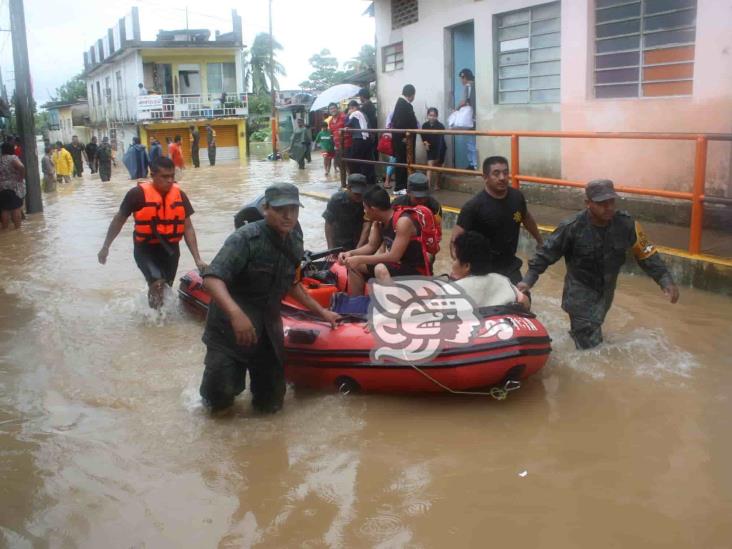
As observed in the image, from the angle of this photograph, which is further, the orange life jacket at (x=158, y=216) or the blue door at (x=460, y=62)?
the blue door at (x=460, y=62)

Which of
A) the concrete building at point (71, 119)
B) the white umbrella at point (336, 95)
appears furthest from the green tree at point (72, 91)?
the white umbrella at point (336, 95)

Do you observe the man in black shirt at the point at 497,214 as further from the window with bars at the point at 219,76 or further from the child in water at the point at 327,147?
the window with bars at the point at 219,76

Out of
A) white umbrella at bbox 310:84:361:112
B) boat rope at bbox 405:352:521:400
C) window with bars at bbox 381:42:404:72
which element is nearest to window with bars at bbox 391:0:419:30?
window with bars at bbox 381:42:404:72

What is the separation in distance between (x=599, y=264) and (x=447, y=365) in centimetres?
148

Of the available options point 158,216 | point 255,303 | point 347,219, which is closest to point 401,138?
point 347,219

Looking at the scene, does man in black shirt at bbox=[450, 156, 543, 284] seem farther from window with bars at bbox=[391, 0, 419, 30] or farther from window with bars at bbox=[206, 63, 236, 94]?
window with bars at bbox=[206, 63, 236, 94]

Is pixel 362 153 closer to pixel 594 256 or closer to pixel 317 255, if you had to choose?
pixel 317 255

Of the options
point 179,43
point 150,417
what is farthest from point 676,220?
point 179,43

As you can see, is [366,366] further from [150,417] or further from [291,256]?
[150,417]

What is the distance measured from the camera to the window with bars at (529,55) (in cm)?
1116

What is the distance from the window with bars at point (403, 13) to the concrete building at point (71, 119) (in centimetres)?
4835

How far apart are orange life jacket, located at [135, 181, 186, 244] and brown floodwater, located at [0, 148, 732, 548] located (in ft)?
2.97

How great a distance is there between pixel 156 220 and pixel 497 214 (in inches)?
118

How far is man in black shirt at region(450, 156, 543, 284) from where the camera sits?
19.8ft
